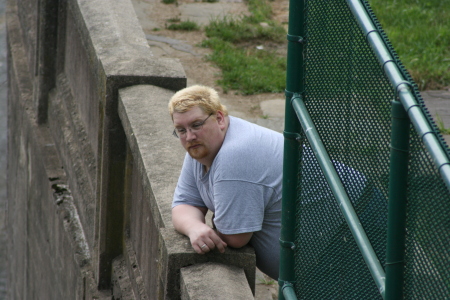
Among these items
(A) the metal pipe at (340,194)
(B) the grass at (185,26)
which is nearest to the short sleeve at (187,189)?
(A) the metal pipe at (340,194)

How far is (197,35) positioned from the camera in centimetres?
799

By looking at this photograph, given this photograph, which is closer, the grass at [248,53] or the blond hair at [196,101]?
the blond hair at [196,101]

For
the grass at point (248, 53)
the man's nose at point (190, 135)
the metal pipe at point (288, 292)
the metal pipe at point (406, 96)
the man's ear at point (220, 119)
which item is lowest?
the grass at point (248, 53)

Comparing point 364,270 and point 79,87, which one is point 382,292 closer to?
point 364,270

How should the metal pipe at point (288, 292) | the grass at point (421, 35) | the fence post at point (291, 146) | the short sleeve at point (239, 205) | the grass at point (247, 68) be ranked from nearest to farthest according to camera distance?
the fence post at point (291, 146)
the metal pipe at point (288, 292)
the short sleeve at point (239, 205)
the grass at point (421, 35)
the grass at point (247, 68)

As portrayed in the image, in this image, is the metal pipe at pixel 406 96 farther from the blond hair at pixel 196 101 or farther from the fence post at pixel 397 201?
the blond hair at pixel 196 101

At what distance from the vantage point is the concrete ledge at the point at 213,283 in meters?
2.47

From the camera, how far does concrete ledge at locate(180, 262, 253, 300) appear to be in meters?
2.47

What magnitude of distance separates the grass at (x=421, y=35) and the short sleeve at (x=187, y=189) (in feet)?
12.7

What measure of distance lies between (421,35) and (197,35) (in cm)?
231

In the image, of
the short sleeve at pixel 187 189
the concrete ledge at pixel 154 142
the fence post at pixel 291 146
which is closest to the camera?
the fence post at pixel 291 146

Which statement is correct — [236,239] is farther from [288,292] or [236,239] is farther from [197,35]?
[197,35]

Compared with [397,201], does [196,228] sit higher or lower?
lower

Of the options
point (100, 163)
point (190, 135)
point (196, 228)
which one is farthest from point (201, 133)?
point (100, 163)
